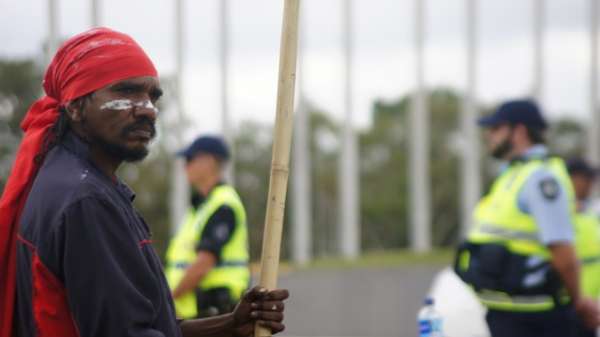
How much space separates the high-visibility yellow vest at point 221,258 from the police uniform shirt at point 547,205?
1.80 meters

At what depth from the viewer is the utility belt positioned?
5.17 meters

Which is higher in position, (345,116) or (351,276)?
(345,116)

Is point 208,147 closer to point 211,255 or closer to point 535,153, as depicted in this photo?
point 211,255

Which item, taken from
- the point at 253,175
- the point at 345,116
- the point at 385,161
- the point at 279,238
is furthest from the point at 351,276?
the point at 385,161

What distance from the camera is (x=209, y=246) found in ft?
20.6

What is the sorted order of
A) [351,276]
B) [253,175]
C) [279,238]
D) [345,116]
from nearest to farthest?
[279,238] → [351,276] → [345,116] → [253,175]

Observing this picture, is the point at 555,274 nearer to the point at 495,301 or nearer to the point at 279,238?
the point at 495,301

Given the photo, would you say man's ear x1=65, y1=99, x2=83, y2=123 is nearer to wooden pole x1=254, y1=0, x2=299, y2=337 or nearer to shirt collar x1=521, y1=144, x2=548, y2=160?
wooden pole x1=254, y1=0, x2=299, y2=337

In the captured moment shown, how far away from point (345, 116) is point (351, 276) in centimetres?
481

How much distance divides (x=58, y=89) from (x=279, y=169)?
0.63m

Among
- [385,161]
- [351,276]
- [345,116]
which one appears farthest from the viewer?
[385,161]

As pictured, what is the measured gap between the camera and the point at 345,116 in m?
25.4

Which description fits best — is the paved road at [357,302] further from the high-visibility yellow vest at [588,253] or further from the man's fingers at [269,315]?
the man's fingers at [269,315]

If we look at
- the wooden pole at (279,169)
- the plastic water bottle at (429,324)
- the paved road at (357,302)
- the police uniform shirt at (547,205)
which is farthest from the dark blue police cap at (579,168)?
the wooden pole at (279,169)
